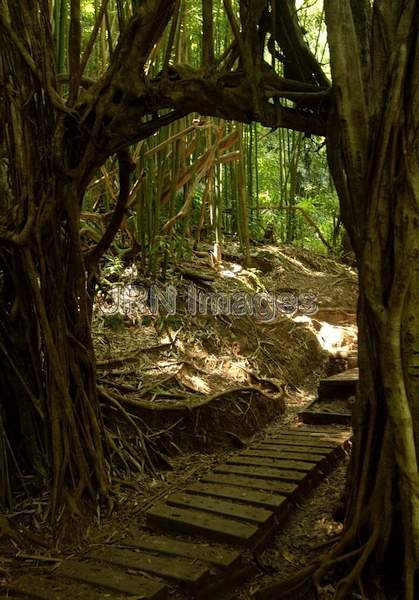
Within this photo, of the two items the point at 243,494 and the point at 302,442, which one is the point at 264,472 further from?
the point at 302,442

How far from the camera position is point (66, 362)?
298 centimetres

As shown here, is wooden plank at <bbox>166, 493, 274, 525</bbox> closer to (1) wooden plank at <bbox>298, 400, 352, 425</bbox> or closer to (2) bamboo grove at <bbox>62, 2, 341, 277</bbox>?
(1) wooden plank at <bbox>298, 400, 352, 425</bbox>

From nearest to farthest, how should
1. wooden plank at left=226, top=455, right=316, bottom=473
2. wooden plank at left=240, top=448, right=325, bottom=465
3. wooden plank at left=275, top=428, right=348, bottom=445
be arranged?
wooden plank at left=226, top=455, right=316, bottom=473
wooden plank at left=240, top=448, right=325, bottom=465
wooden plank at left=275, top=428, right=348, bottom=445

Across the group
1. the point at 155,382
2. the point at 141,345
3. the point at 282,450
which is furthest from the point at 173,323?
the point at 282,450

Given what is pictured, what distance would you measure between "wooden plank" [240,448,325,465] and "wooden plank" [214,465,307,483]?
0.20 metres

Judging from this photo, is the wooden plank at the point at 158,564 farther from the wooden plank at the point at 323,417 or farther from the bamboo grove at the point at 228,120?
the wooden plank at the point at 323,417

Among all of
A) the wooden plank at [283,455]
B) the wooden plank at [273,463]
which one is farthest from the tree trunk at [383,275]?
the wooden plank at [283,455]

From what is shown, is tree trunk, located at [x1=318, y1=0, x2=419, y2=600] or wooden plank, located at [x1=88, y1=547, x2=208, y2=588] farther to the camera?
wooden plank, located at [x1=88, y1=547, x2=208, y2=588]

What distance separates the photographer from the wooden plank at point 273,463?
3.34 m

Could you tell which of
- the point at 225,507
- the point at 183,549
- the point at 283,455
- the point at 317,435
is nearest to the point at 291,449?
the point at 283,455

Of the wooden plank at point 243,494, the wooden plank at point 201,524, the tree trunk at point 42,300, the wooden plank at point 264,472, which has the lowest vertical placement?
the wooden plank at point 201,524

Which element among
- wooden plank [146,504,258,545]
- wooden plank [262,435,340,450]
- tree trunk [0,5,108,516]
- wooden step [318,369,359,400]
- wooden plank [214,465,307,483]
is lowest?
wooden plank [146,504,258,545]

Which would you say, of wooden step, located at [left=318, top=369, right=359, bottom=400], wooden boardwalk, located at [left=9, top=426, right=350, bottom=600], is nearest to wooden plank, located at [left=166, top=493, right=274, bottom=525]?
wooden boardwalk, located at [left=9, top=426, right=350, bottom=600]

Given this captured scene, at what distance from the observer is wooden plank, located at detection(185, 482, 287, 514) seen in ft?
9.39
